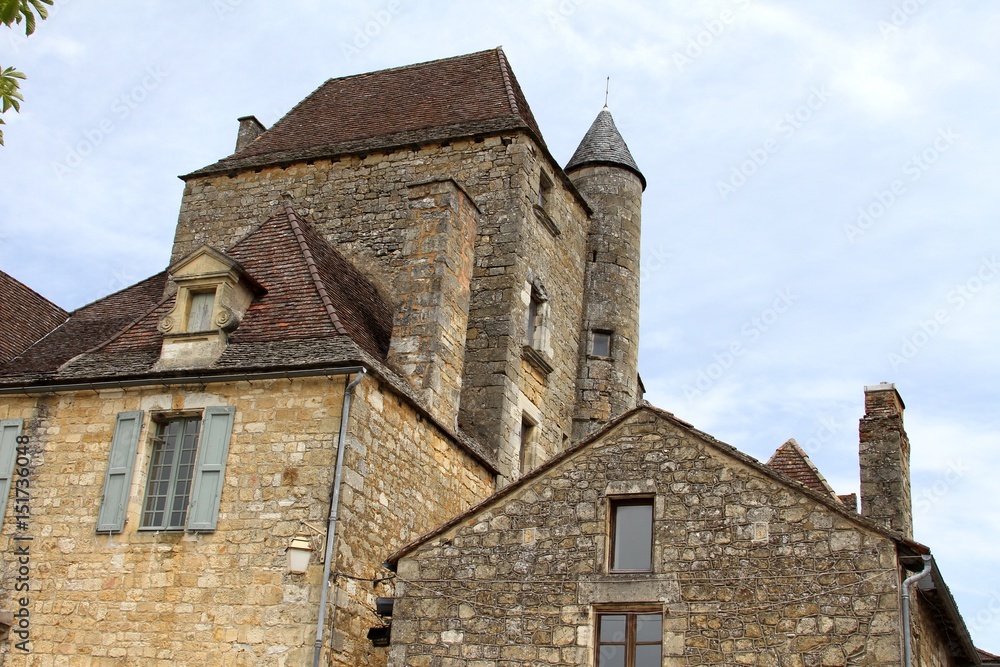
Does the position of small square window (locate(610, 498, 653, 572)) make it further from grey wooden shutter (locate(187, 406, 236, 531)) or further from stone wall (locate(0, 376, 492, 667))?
grey wooden shutter (locate(187, 406, 236, 531))

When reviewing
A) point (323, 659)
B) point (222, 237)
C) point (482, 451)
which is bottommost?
point (323, 659)

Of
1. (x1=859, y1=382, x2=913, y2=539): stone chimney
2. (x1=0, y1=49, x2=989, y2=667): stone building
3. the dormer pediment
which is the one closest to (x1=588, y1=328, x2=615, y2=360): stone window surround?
(x1=0, y1=49, x2=989, y2=667): stone building

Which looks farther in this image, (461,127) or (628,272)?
(628,272)

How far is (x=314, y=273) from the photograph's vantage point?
1320 cm

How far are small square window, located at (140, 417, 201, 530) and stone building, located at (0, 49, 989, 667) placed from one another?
2 cm

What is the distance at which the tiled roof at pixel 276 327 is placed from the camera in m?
12.0

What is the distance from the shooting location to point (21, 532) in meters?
11.9

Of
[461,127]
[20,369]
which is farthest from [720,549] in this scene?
[461,127]

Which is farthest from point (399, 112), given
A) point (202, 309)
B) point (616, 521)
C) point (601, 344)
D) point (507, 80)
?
point (616, 521)

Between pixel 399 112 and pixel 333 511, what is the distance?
8.76 m

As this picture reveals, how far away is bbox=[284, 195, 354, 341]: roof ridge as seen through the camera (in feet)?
40.2

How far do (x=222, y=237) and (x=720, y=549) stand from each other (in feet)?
34.0

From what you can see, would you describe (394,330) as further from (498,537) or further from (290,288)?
(498,537)

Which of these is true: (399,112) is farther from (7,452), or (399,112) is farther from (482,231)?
(7,452)
